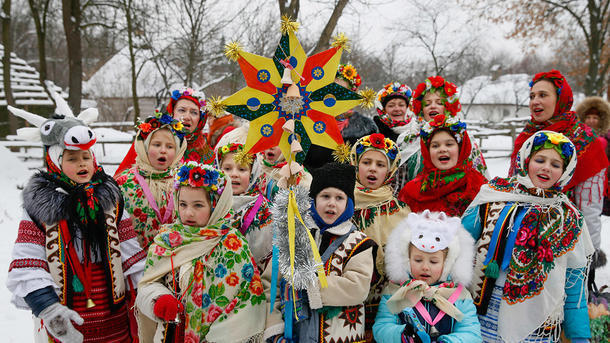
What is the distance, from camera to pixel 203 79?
44.7 feet

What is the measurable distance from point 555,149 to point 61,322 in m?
3.19

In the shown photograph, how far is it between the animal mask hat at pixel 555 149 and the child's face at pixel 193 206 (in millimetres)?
2084

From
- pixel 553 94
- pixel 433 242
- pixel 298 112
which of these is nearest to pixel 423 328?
pixel 433 242

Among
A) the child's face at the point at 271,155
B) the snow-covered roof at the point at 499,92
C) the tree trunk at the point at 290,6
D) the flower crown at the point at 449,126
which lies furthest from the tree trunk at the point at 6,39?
the snow-covered roof at the point at 499,92

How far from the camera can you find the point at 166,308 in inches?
94.9

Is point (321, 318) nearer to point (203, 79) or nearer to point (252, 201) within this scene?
point (252, 201)

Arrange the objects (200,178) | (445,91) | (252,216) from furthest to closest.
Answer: (445,91), (252,216), (200,178)

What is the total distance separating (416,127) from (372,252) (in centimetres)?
199

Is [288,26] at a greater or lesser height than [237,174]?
greater

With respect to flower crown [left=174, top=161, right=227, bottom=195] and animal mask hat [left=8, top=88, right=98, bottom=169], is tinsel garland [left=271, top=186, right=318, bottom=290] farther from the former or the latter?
animal mask hat [left=8, top=88, right=98, bottom=169]

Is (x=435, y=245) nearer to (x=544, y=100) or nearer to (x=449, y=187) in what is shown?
(x=449, y=187)

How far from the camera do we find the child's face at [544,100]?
3.44 meters

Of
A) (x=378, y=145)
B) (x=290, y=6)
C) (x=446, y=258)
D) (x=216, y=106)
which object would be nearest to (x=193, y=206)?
(x=216, y=106)

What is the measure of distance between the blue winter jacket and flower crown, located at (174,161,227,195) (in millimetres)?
1270
